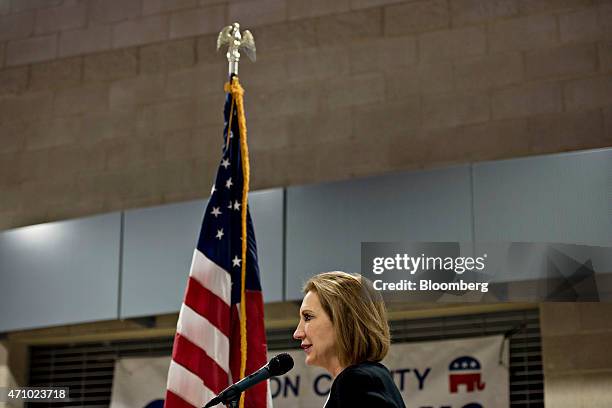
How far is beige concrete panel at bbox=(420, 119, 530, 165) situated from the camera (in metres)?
5.97

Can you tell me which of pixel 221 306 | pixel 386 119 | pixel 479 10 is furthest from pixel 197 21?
pixel 221 306

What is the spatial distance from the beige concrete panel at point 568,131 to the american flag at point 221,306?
6.09 feet

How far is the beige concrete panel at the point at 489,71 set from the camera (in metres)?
6.09

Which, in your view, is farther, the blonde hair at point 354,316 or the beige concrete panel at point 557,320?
the beige concrete panel at point 557,320

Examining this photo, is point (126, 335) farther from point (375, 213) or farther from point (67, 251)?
point (375, 213)

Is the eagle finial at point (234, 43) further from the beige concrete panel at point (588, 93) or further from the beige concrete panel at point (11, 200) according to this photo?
the beige concrete panel at point (11, 200)

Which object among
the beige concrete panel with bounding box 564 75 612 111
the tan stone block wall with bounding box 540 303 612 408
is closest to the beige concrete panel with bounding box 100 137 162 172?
the beige concrete panel with bounding box 564 75 612 111

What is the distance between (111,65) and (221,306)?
3.12 m

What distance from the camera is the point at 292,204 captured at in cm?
592

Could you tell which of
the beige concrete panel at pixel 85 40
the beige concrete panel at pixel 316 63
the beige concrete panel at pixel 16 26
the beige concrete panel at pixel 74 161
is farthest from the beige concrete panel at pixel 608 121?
the beige concrete panel at pixel 16 26

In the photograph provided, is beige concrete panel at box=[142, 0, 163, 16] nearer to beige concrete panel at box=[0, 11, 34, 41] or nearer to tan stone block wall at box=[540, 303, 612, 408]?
beige concrete panel at box=[0, 11, 34, 41]

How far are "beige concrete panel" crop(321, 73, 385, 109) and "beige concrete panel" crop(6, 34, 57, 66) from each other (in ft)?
7.21

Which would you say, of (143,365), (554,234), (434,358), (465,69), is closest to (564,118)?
(465,69)

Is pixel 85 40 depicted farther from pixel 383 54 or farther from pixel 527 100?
pixel 527 100
